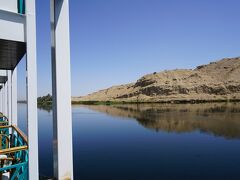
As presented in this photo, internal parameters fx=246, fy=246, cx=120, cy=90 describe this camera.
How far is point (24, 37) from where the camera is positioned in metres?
3.11

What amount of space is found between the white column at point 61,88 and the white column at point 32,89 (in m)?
0.33

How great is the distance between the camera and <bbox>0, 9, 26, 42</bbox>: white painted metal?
3.02 metres

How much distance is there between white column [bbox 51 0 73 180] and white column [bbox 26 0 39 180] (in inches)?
13.1

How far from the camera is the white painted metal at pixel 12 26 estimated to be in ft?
9.91

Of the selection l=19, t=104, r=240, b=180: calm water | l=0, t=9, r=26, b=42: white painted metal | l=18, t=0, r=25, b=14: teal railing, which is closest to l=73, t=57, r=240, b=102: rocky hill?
l=19, t=104, r=240, b=180: calm water

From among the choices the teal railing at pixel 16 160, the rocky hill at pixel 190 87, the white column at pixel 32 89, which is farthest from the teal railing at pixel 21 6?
the rocky hill at pixel 190 87

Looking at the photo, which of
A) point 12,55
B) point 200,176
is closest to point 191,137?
point 200,176

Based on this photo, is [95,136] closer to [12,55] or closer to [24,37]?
[12,55]

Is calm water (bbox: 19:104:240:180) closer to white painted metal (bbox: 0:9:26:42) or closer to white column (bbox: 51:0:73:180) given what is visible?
white column (bbox: 51:0:73:180)

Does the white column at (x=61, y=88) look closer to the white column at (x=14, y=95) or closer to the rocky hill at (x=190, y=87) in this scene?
the white column at (x=14, y=95)

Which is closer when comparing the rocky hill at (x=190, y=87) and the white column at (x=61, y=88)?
the white column at (x=61, y=88)

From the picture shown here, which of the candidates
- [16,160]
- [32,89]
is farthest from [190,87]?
[32,89]

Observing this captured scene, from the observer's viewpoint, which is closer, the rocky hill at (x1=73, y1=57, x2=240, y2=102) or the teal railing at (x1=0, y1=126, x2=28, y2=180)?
the teal railing at (x1=0, y1=126, x2=28, y2=180)

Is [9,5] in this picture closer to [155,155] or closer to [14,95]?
[14,95]
